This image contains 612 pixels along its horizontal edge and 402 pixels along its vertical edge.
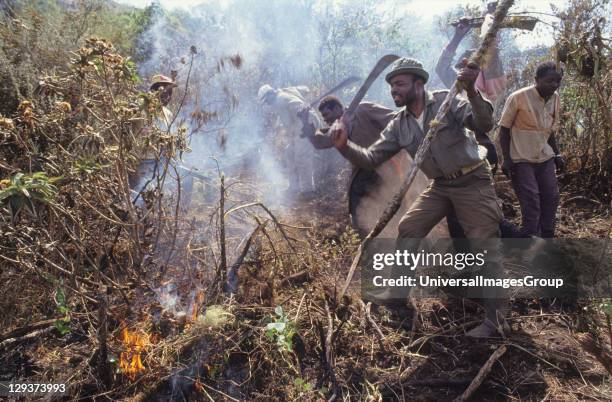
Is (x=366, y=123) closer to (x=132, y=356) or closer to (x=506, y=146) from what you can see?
(x=506, y=146)

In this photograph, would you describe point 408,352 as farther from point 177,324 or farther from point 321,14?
point 321,14

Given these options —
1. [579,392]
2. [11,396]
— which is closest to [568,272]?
[579,392]

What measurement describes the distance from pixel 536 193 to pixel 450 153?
129 cm

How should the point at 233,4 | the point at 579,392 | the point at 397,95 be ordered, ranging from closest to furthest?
the point at 579,392, the point at 397,95, the point at 233,4

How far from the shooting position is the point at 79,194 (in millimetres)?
2414

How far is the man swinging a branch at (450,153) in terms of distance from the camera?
276cm

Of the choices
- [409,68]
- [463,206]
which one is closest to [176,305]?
[463,206]

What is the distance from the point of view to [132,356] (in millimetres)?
2547

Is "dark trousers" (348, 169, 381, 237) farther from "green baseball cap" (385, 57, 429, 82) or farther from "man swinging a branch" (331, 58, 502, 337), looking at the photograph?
"green baseball cap" (385, 57, 429, 82)

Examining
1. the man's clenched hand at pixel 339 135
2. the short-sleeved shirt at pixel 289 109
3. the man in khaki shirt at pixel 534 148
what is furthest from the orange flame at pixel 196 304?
the short-sleeved shirt at pixel 289 109

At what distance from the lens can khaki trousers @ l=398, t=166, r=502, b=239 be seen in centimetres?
286

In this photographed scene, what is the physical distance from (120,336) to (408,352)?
2043 millimetres

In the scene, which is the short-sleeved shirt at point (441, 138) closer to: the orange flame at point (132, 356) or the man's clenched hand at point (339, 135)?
the man's clenched hand at point (339, 135)

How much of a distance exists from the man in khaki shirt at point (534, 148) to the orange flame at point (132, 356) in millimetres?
3499
